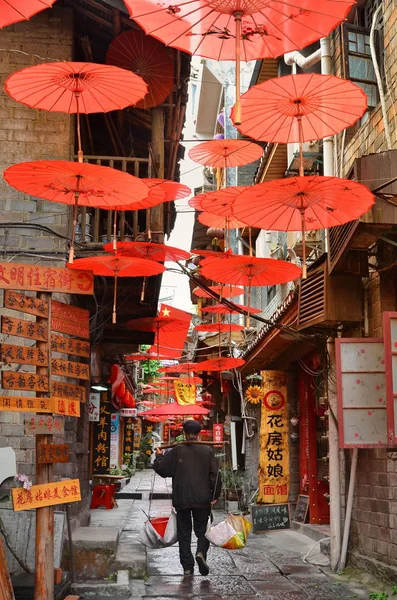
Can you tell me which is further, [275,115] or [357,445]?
[357,445]

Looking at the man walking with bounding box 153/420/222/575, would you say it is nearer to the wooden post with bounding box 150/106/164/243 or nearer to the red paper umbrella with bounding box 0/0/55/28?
the wooden post with bounding box 150/106/164/243

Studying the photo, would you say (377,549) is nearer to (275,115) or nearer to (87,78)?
(275,115)

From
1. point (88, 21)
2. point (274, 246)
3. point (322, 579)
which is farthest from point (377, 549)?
point (274, 246)

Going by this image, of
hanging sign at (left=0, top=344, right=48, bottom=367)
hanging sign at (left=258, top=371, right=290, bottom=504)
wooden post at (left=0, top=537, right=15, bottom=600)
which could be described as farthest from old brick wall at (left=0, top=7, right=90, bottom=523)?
hanging sign at (left=258, top=371, right=290, bottom=504)

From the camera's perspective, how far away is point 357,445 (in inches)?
350

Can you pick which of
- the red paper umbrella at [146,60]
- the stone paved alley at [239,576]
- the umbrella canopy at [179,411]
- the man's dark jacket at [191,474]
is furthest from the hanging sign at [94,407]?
the red paper umbrella at [146,60]

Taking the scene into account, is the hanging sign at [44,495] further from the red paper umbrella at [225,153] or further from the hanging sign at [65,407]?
the red paper umbrella at [225,153]

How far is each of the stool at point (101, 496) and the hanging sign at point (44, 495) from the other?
9724 millimetres

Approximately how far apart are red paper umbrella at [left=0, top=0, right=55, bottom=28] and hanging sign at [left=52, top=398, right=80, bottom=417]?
3935 mm

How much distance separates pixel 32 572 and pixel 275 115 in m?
6.19

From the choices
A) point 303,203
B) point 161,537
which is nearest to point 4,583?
point 161,537

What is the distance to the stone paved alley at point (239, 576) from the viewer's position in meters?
8.62

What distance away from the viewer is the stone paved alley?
28.3 ft

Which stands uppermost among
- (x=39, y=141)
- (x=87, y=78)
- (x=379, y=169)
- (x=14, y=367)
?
(x=39, y=141)
